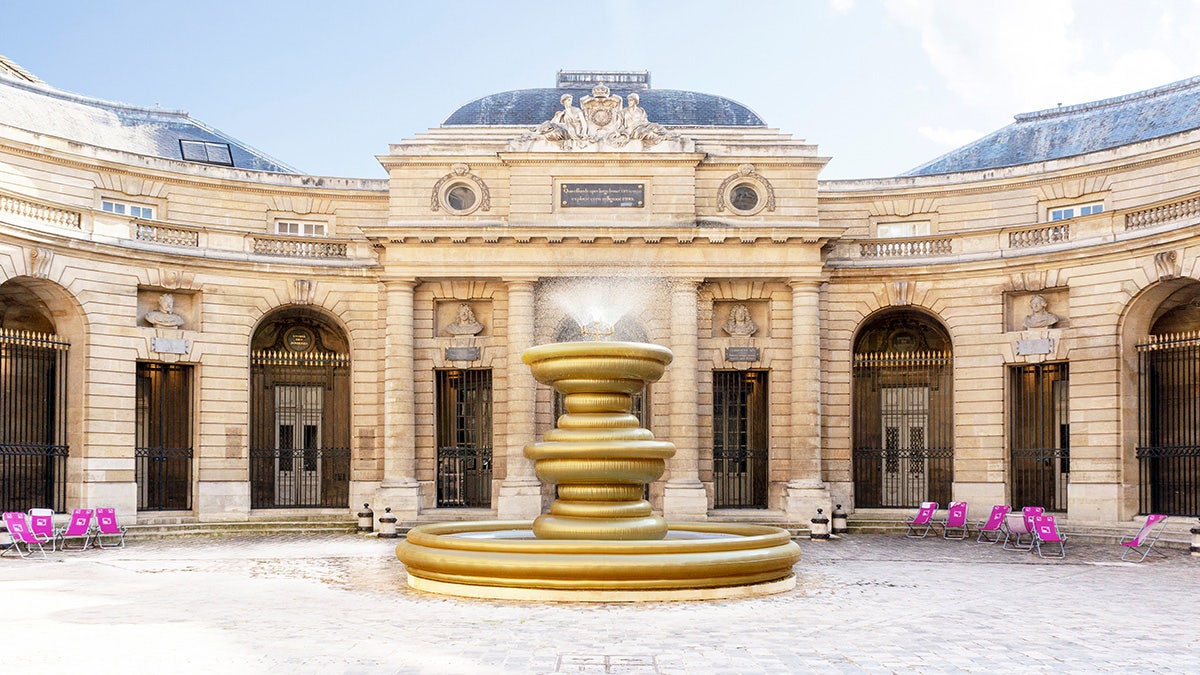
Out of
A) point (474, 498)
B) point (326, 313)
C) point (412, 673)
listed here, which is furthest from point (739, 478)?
point (412, 673)

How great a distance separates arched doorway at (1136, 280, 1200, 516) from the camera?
25734mm

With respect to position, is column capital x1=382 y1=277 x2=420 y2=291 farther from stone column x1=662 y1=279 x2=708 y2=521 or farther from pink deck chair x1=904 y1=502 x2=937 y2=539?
pink deck chair x1=904 y1=502 x2=937 y2=539

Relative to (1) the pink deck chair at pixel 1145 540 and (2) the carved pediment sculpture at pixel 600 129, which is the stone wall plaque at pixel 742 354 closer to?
(2) the carved pediment sculpture at pixel 600 129

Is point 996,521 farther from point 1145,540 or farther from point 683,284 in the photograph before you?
point 683,284

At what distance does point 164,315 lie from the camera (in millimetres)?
27391

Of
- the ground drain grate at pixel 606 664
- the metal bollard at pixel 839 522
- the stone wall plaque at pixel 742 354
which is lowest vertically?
the metal bollard at pixel 839 522

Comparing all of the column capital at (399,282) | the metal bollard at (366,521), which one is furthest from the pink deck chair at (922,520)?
the column capital at (399,282)

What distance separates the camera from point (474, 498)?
30.0 metres

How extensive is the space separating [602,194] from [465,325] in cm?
496

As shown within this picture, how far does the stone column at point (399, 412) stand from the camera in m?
27.7

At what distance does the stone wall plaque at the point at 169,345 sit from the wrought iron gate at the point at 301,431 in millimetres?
2858

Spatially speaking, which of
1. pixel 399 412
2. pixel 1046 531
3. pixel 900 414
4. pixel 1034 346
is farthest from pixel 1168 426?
pixel 399 412

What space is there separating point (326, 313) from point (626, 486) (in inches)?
604

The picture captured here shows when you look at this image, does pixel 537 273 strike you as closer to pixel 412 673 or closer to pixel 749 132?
pixel 749 132
